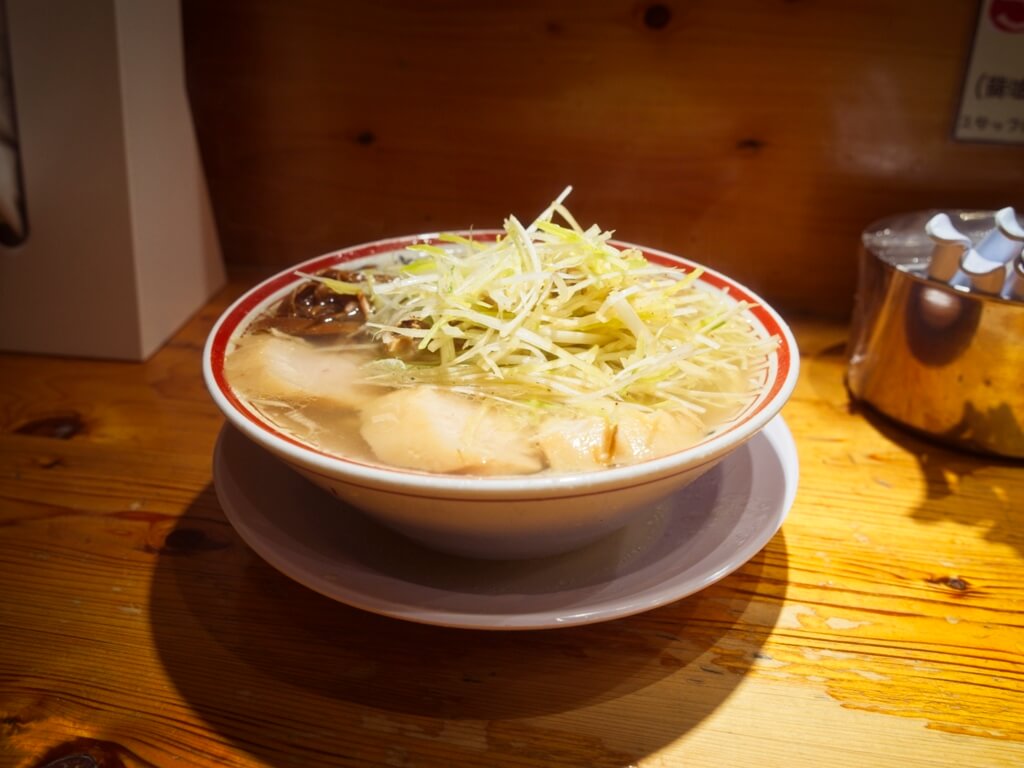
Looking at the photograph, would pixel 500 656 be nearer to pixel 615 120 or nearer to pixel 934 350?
pixel 934 350

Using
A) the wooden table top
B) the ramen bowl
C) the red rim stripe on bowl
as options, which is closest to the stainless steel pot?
the wooden table top

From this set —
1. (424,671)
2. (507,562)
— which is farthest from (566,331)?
(424,671)

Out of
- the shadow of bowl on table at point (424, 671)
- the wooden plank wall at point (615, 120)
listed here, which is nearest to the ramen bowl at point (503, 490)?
the shadow of bowl on table at point (424, 671)

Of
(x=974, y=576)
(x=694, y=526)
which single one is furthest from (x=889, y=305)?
(x=694, y=526)

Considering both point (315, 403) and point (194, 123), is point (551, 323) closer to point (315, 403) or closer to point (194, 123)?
point (315, 403)

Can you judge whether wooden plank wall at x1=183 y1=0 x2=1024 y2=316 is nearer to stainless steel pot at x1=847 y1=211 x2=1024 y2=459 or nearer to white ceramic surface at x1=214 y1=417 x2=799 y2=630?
stainless steel pot at x1=847 y1=211 x2=1024 y2=459
